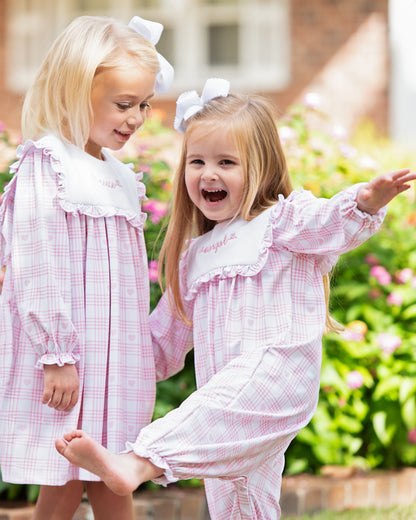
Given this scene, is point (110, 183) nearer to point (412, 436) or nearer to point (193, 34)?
point (412, 436)

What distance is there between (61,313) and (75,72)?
74 centimetres

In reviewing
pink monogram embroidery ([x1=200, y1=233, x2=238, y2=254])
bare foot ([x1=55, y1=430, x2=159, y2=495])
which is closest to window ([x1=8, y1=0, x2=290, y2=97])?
pink monogram embroidery ([x1=200, y1=233, x2=238, y2=254])

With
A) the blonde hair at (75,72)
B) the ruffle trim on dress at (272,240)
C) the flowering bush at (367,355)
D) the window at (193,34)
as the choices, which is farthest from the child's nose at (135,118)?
the window at (193,34)

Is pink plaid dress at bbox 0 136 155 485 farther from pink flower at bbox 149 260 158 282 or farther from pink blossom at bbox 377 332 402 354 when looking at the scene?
pink blossom at bbox 377 332 402 354

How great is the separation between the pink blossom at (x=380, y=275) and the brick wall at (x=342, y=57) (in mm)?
5092

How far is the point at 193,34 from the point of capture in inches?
374

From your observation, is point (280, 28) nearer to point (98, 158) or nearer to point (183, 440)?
point (98, 158)

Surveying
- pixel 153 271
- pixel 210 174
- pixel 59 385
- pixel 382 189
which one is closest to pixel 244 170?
pixel 210 174

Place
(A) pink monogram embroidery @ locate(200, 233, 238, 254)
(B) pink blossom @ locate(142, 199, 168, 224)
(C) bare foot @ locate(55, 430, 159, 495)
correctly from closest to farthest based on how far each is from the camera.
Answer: (C) bare foot @ locate(55, 430, 159, 495) → (A) pink monogram embroidery @ locate(200, 233, 238, 254) → (B) pink blossom @ locate(142, 199, 168, 224)

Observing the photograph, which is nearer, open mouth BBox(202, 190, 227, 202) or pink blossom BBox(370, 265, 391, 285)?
open mouth BBox(202, 190, 227, 202)

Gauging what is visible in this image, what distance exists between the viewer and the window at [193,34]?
9.33 meters

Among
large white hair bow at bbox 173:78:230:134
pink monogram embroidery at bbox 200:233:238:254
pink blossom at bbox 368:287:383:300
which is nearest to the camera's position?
pink monogram embroidery at bbox 200:233:238:254

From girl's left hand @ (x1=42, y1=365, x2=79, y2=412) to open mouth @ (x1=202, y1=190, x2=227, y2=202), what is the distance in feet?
2.25

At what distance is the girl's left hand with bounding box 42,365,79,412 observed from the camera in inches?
94.5
